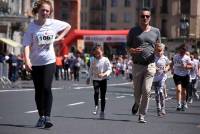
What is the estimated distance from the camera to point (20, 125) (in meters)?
13.3

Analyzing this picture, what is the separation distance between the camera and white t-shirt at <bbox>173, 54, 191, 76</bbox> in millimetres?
19497

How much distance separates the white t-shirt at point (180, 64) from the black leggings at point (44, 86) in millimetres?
7325

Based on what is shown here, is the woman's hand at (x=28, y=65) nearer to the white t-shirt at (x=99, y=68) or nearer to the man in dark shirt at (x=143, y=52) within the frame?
the man in dark shirt at (x=143, y=52)

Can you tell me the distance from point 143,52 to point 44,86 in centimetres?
273

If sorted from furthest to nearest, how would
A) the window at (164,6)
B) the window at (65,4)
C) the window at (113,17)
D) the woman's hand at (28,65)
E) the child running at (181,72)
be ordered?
the window at (113,17) < the window at (164,6) < the window at (65,4) < the child running at (181,72) < the woman's hand at (28,65)

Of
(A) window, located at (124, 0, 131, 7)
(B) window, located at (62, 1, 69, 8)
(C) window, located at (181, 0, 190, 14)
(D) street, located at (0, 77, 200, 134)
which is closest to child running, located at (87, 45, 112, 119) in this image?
(D) street, located at (0, 77, 200, 134)

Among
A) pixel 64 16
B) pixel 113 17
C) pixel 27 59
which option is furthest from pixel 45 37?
pixel 113 17

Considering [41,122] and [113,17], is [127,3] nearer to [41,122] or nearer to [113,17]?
[113,17]

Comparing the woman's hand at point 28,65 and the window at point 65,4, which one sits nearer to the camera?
the woman's hand at point 28,65

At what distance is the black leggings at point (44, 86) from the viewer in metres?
12.5

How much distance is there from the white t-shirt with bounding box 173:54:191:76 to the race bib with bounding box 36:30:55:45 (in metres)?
7.33

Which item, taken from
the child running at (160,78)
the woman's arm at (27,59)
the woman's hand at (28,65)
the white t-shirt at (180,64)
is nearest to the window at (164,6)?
the white t-shirt at (180,64)

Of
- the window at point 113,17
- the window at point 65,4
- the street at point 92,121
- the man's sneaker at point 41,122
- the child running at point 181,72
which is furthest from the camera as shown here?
the window at point 113,17

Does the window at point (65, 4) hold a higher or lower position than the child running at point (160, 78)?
lower
